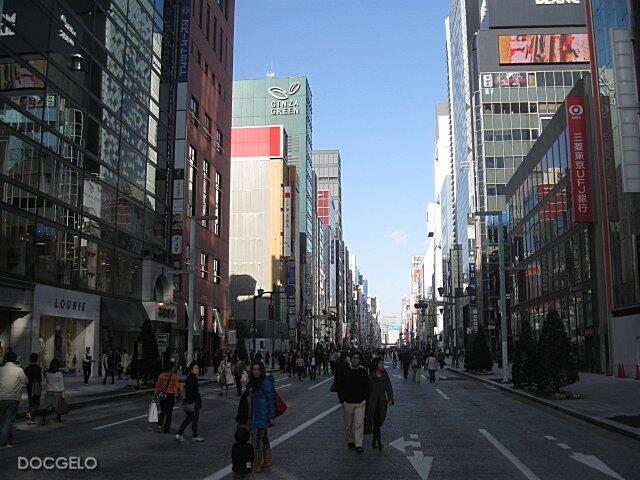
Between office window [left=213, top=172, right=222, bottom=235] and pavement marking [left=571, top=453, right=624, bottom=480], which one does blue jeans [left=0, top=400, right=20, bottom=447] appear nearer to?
pavement marking [left=571, top=453, right=624, bottom=480]

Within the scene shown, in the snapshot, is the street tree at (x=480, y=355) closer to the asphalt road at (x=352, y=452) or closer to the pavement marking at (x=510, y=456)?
the asphalt road at (x=352, y=452)

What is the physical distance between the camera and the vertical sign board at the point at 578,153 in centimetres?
4456

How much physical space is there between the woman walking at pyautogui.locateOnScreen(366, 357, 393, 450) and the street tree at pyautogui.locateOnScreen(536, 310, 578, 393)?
1385cm

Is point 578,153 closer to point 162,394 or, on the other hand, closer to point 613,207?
point 613,207

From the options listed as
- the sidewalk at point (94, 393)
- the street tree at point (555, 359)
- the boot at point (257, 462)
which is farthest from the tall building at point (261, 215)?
the boot at point (257, 462)

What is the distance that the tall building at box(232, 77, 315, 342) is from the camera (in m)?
124

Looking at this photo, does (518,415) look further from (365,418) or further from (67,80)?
(67,80)

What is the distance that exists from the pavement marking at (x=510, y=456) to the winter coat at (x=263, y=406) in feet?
13.1

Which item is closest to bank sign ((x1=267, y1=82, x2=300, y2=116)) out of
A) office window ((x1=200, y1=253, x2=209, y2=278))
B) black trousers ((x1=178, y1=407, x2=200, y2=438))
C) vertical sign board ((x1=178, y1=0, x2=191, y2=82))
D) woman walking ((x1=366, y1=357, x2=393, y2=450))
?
office window ((x1=200, y1=253, x2=209, y2=278))

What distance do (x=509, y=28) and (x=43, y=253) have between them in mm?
81477

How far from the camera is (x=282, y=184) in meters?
98.2

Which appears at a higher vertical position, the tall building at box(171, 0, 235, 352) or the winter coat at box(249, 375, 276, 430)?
the tall building at box(171, 0, 235, 352)

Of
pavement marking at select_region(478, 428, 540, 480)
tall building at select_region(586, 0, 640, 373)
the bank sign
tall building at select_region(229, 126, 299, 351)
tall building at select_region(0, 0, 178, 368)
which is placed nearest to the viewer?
pavement marking at select_region(478, 428, 540, 480)

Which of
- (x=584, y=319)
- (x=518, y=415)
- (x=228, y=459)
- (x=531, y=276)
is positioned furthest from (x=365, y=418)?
(x=531, y=276)
